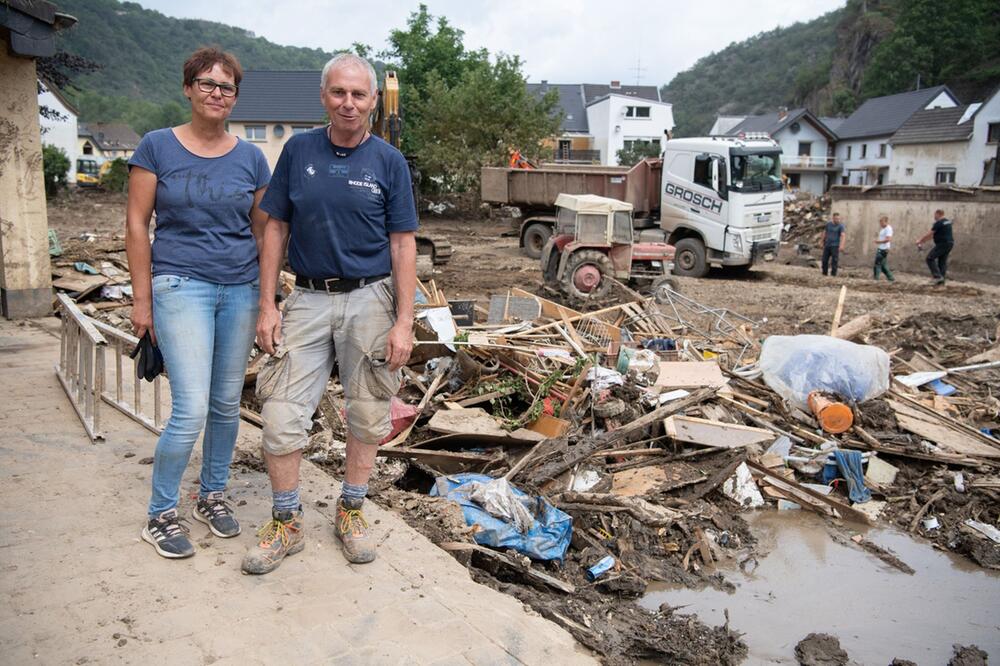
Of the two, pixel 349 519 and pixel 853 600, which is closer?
pixel 349 519

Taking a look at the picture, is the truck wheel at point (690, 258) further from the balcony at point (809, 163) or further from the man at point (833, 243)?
the balcony at point (809, 163)

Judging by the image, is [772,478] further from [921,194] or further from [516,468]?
[921,194]

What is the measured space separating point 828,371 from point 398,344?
5929mm

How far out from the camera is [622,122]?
184 ft

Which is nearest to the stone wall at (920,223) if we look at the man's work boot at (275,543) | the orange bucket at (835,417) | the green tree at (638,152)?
the orange bucket at (835,417)

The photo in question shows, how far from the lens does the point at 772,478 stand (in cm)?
648

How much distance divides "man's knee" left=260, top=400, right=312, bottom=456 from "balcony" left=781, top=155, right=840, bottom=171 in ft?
176

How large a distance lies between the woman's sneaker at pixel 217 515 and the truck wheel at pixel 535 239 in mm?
16505

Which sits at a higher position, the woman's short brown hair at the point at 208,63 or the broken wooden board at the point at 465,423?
the woman's short brown hair at the point at 208,63

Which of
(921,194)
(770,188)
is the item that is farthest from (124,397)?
(921,194)

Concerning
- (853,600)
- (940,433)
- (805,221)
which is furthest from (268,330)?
(805,221)

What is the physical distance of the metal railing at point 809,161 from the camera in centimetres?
5247

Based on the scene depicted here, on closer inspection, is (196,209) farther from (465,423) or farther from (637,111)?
(637,111)

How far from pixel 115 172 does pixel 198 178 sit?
38.8 metres
